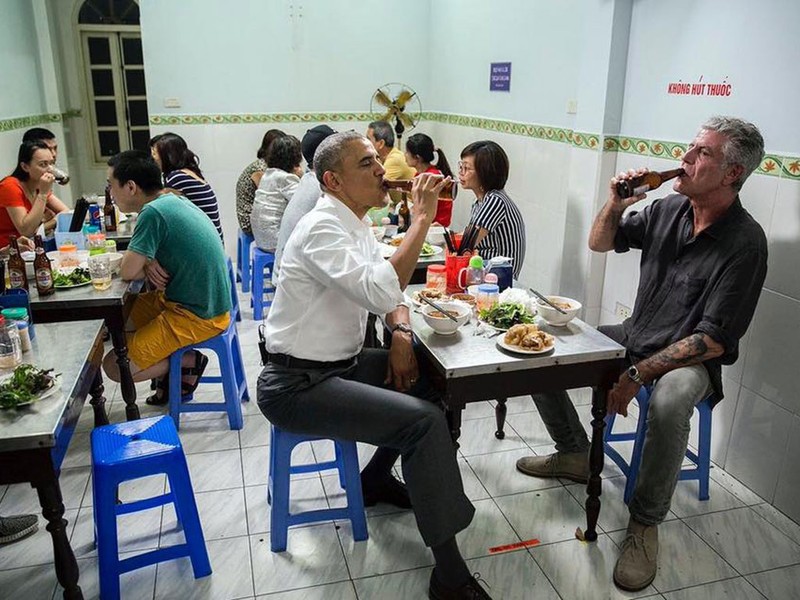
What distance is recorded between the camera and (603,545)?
85.9 inches

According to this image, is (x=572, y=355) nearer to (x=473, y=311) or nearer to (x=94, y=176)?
(x=473, y=311)

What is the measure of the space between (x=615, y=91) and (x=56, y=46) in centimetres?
634

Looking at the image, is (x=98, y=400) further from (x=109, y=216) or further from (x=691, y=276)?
(x=691, y=276)

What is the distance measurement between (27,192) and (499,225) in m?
2.53

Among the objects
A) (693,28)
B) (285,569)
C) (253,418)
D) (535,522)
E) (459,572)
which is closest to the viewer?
(459,572)

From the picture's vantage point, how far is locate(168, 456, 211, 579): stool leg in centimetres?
191

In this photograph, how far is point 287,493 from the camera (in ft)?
6.95

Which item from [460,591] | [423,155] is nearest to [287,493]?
[460,591]

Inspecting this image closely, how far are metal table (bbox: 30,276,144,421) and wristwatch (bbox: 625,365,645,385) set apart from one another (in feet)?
6.04

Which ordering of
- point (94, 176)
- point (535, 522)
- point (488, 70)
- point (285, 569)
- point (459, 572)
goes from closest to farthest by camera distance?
A: point (459, 572) < point (285, 569) < point (535, 522) < point (488, 70) < point (94, 176)

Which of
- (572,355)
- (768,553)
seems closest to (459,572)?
(572,355)

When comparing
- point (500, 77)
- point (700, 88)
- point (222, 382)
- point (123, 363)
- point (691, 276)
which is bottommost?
point (222, 382)

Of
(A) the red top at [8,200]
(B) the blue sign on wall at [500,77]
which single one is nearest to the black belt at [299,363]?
(A) the red top at [8,200]

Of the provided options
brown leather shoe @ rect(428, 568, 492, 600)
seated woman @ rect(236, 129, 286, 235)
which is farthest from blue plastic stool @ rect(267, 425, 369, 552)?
seated woman @ rect(236, 129, 286, 235)
